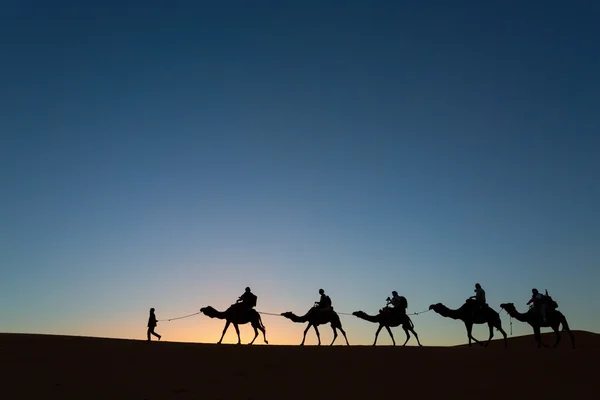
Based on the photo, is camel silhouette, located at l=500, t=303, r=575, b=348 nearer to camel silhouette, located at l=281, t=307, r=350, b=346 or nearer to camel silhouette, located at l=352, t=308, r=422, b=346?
camel silhouette, located at l=352, t=308, r=422, b=346

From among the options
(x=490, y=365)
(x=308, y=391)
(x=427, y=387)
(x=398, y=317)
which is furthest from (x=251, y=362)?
(x=398, y=317)

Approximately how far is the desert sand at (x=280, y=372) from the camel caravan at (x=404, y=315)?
258cm

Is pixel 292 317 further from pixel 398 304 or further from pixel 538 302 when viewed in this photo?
pixel 538 302

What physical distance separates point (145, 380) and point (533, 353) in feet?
40.4

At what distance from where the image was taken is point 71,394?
12258 mm

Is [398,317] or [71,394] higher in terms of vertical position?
[398,317]

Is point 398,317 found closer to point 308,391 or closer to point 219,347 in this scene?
point 219,347

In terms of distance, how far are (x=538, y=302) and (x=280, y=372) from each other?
11.9 m

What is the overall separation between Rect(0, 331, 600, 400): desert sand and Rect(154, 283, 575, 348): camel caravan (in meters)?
2.58

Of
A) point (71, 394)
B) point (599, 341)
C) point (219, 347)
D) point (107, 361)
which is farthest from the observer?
point (599, 341)

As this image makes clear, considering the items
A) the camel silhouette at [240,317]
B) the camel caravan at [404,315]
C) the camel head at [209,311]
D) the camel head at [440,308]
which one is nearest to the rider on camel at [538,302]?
the camel caravan at [404,315]

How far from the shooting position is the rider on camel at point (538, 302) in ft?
71.2

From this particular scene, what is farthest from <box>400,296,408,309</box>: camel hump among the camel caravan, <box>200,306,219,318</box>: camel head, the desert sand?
<box>200,306,219,318</box>: camel head

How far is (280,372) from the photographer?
14.8 metres
